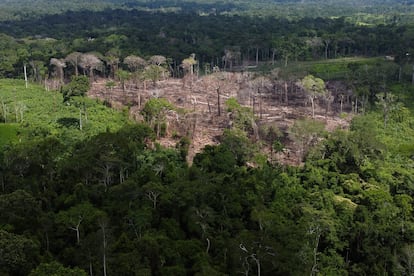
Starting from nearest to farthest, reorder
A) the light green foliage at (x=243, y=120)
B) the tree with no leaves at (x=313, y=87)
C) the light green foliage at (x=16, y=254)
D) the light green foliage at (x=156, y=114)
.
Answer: the light green foliage at (x=16, y=254) < the light green foliage at (x=243, y=120) < the light green foliage at (x=156, y=114) < the tree with no leaves at (x=313, y=87)

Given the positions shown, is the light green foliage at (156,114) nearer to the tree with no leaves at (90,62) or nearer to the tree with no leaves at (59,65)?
the tree with no leaves at (90,62)

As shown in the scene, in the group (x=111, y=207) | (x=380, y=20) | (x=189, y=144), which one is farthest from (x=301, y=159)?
(x=380, y=20)

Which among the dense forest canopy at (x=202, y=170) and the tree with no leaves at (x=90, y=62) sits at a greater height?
the tree with no leaves at (x=90, y=62)

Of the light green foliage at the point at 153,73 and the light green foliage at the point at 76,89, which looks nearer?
the light green foliage at the point at 76,89

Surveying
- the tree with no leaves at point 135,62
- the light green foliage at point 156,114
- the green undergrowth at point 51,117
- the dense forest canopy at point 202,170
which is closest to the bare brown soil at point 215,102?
the dense forest canopy at point 202,170

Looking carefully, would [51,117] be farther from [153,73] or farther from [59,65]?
[59,65]

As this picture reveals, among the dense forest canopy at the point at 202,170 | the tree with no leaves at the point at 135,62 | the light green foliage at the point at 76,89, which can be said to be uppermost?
the tree with no leaves at the point at 135,62
